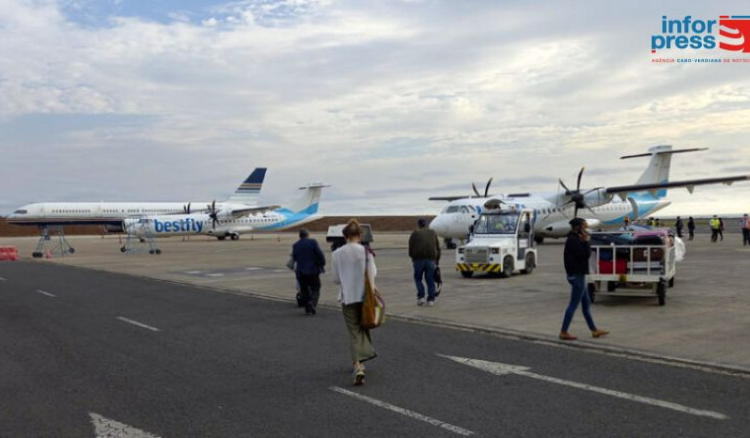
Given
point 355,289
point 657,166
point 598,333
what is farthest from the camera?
point 657,166

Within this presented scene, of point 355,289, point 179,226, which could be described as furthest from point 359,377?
point 179,226

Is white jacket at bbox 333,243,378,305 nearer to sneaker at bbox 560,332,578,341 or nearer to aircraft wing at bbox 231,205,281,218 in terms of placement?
sneaker at bbox 560,332,578,341

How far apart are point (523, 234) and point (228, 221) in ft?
149

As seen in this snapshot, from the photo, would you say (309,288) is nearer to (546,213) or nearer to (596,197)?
(546,213)

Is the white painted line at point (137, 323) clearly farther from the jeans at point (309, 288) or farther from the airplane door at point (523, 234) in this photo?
the airplane door at point (523, 234)

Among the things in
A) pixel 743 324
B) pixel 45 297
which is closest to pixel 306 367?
pixel 743 324

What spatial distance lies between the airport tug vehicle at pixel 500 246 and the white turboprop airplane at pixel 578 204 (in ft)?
27.4

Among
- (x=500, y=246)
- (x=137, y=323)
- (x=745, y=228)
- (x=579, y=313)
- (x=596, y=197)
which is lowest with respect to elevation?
(x=137, y=323)

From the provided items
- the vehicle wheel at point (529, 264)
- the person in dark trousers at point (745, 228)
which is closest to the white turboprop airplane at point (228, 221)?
the vehicle wheel at point (529, 264)

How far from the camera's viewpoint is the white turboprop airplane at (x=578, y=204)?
97.6 ft

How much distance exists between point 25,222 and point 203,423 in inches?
2670

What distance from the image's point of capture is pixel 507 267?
65.4 ft

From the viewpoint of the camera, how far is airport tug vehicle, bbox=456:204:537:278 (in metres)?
19.5

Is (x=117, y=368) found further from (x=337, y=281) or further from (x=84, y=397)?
(x=337, y=281)
